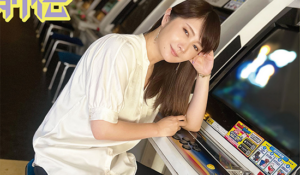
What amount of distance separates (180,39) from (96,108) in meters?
0.39

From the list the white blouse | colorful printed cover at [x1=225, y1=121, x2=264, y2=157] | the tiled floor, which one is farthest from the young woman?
the tiled floor

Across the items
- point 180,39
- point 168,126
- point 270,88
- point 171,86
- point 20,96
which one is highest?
point 180,39

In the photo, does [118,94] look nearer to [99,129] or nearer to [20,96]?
[99,129]

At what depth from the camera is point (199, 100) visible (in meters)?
1.24

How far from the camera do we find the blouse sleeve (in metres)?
0.92

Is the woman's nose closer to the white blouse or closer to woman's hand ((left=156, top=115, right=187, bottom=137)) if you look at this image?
the white blouse

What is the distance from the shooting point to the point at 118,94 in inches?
36.8

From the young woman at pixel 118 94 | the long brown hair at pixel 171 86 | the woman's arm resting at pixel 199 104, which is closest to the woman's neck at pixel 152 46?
the young woman at pixel 118 94

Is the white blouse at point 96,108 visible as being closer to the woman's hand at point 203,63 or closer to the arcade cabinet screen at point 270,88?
the woman's hand at point 203,63

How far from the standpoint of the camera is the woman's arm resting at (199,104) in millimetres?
1237

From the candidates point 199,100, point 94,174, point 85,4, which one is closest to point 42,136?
point 94,174

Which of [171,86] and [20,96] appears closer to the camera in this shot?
[171,86]

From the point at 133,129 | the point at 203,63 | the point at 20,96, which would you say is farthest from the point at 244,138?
the point at 20,96

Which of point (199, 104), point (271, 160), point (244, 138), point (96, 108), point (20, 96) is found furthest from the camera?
point (20, 96)
